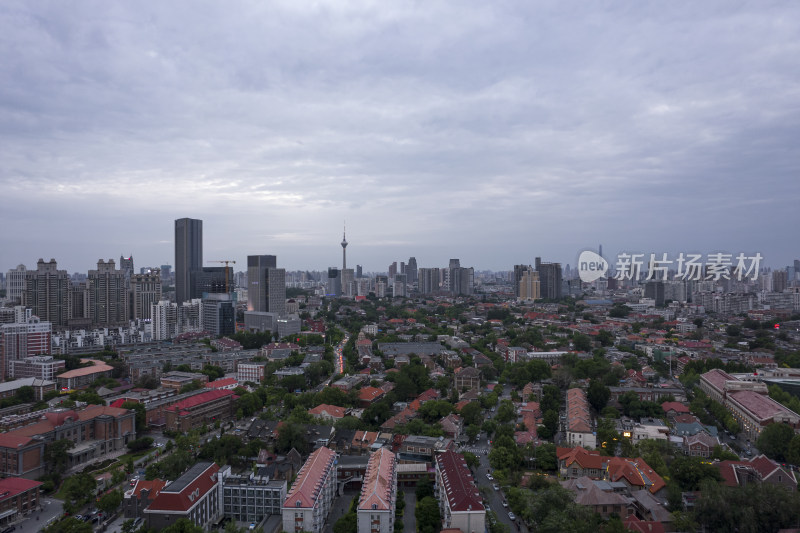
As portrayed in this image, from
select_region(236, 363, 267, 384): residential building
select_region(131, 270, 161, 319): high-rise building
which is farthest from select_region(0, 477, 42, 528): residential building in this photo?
select_region(131, 270, 161, 319): high-rise building

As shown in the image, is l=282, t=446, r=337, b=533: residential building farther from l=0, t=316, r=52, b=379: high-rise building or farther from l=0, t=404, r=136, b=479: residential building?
l=0, t=316, r=52, b=379: high-rise building

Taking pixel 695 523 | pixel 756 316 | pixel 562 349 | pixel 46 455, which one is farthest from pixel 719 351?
pixel 46 455

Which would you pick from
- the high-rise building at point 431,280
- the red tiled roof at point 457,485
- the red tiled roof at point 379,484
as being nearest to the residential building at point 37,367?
the red tiled roof at point 379,484

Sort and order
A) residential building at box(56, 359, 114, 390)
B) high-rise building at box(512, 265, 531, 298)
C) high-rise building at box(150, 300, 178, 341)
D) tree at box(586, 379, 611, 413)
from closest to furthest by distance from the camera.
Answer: tree at box(586, 379, 611, 413), residential building at box(56, 359, 114, 390), high-rise building at box(150, 300, 178, 341), high-rise building at box(512, 265, 531, 298)

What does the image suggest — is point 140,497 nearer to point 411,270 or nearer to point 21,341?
point 21,341

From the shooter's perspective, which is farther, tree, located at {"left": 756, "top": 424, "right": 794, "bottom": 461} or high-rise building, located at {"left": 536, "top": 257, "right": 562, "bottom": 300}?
high-rise building, located at {"left": 536, "top": 257, "right": 562, "bottom": 300}

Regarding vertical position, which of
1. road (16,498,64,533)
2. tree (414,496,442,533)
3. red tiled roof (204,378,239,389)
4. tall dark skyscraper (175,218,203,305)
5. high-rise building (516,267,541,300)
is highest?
tall dark skyscraper (175,218,203,305)

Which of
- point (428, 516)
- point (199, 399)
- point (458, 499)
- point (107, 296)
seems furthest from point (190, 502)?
point (107, 296)
